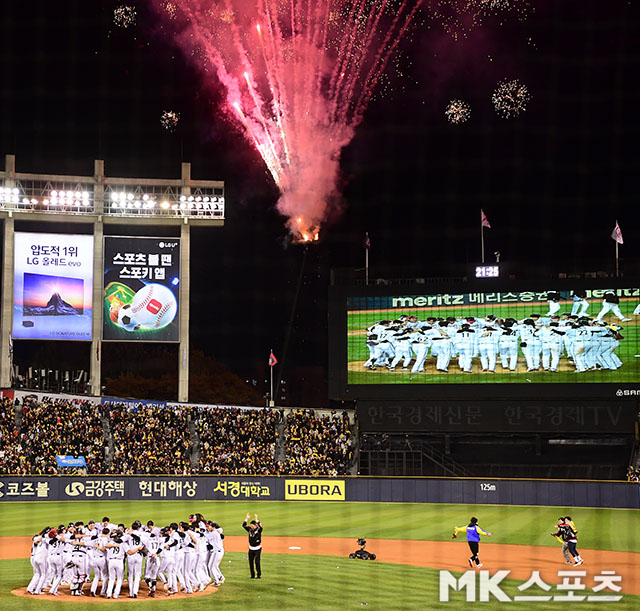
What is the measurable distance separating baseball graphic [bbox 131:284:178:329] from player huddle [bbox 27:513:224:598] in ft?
88.9

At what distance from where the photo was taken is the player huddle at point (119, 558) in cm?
1727

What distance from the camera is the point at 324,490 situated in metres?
37.1

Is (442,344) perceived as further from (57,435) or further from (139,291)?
(57,435)

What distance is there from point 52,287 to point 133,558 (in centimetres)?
2890

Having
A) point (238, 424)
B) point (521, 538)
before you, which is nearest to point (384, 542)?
point (521, 538)

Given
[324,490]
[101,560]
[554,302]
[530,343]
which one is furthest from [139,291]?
[101,560]

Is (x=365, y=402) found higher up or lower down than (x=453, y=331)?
lower down

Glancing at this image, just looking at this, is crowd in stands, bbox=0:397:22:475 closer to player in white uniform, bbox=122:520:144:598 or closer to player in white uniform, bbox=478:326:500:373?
player in white uniform, bbox=478:326:500:373

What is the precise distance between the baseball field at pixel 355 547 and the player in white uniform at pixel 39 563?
0.27 m

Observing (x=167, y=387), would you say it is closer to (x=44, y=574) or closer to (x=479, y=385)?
(x=479, y=385)

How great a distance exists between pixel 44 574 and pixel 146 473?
22402 millimetres

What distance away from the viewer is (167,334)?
44.7 m

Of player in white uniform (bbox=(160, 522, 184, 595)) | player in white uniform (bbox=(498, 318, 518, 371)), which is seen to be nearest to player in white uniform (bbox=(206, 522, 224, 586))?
A: player in white uniform (bbox=(160, 522, 184, 595))

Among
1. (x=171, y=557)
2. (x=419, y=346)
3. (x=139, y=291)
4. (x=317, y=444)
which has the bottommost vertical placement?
(x=171, y=557)
